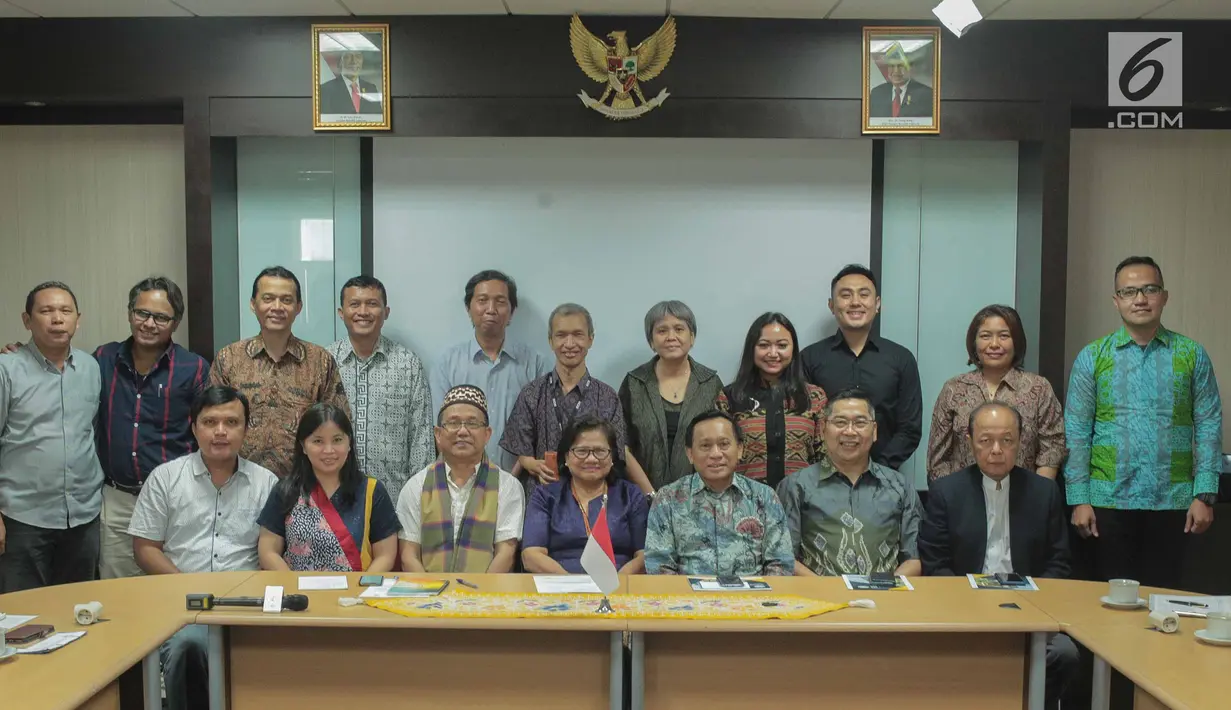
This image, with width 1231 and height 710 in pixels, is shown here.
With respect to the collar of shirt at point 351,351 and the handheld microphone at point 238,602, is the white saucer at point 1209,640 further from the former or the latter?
the collar of shirt at point 351,351

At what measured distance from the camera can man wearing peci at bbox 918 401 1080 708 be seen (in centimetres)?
320

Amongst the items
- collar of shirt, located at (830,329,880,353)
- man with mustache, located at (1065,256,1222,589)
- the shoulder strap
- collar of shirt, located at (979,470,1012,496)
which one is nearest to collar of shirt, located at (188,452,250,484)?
the shoulder strap

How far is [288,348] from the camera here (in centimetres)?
382

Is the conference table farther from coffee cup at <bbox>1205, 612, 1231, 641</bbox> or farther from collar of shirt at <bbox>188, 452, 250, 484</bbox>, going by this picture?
collar of shirt at <bbox>188, 452, 250, 484</bbox>

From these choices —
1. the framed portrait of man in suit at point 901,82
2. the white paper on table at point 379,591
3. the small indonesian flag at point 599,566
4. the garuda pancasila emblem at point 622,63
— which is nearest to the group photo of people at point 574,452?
the white paper on table at point 379,591

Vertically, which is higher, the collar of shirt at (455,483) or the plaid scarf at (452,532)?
the collar of shirt at (455,483)

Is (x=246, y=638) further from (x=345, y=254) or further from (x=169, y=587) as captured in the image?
(x=345, y=254)

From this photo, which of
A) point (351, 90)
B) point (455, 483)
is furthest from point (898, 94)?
point (455, 483)

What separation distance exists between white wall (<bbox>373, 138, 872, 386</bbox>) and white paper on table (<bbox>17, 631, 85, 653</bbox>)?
8.08 ft

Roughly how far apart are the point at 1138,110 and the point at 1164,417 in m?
1.53

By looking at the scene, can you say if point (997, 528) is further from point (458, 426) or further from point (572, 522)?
point (458, 426)

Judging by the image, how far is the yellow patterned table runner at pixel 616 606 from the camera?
251cm

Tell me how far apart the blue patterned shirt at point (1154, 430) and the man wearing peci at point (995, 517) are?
0.69 m

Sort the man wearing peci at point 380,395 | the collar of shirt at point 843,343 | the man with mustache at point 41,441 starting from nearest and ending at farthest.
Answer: the man with mustache at point 41,441, the man wearing peci at point 380,395, the collar of shirt at point 843,343
